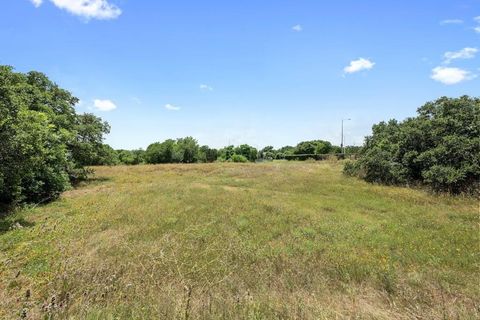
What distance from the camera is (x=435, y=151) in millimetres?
21734

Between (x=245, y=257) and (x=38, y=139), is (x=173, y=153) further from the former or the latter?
(x=245, y=257)

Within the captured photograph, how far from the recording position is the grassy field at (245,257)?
173 inches

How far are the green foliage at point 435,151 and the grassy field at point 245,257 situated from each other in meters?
2.42

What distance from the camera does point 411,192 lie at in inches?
822

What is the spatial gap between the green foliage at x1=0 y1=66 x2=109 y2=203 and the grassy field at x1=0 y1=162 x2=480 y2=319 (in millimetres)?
1704

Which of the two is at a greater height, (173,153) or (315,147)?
(315,147)

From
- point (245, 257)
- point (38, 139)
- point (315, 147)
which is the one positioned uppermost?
point (315, 147)

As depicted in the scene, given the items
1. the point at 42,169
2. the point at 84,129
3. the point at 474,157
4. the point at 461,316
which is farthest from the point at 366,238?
the point at 84,129

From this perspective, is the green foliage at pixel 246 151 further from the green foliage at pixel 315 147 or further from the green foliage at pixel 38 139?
the green foliage at pixel 38 139

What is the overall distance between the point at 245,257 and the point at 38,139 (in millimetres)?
10359

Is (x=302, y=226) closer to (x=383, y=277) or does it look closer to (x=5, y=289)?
(x=383, y=277)

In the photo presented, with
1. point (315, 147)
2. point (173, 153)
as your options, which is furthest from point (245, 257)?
point (315, 147)

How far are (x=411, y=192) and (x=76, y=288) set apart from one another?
826 inches

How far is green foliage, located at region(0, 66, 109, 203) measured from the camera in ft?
40.8
